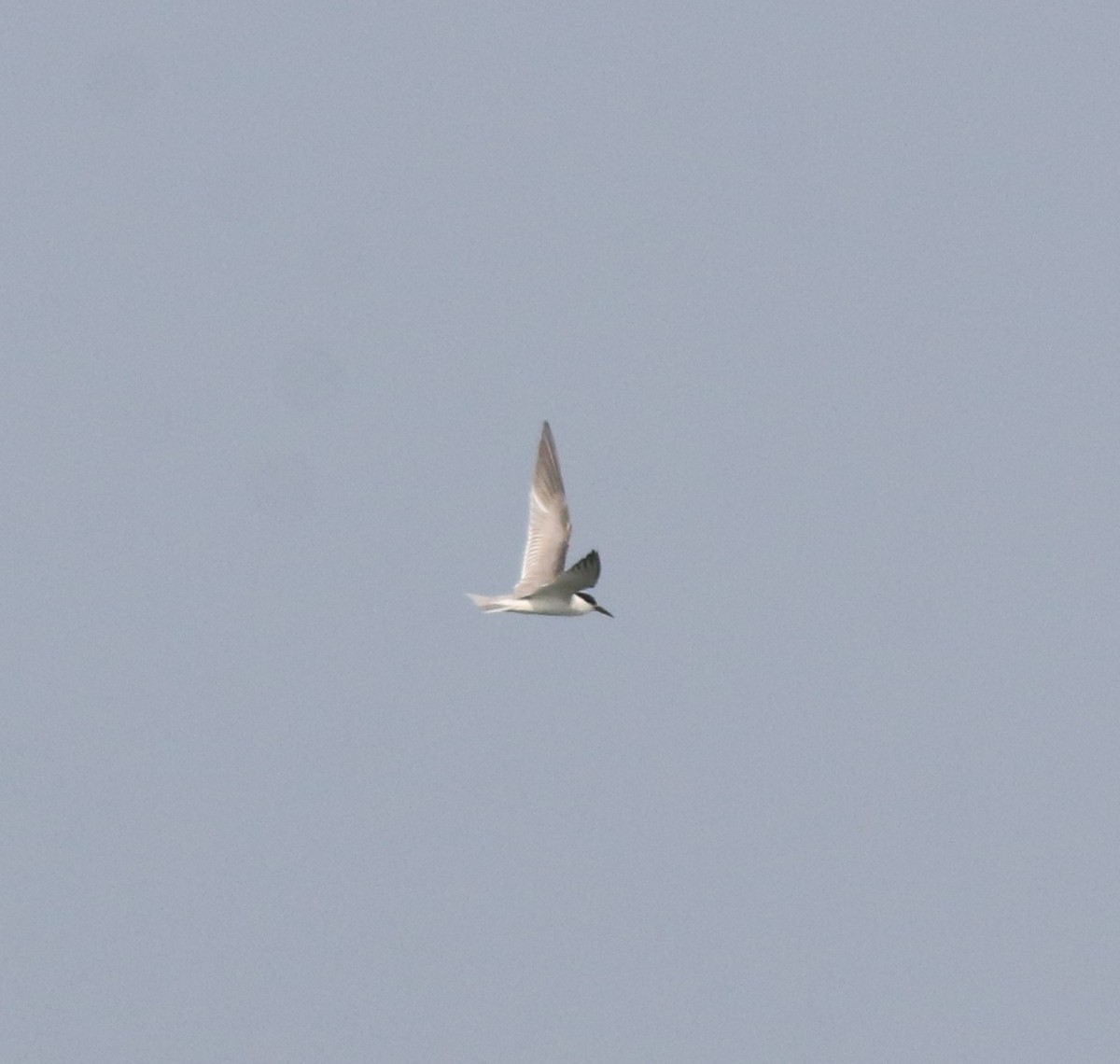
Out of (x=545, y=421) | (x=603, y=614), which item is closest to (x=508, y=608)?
(x=603, y=614)

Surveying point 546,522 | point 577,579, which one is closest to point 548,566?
point 546,522

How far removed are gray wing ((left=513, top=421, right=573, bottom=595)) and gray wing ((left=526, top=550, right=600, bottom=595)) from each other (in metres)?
2.36

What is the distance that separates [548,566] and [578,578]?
13.9 feet

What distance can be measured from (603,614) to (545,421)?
4.36m

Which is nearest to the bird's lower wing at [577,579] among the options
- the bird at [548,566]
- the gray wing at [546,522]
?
the bird at [548,566]

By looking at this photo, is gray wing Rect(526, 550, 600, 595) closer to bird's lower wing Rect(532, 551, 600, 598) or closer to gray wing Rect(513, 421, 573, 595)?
bird's lower wing Rect(532, 551, 600, 598)

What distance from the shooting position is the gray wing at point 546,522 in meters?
41.5

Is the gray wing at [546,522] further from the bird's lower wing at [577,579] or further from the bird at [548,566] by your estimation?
the bird's lower wing at [577,579]

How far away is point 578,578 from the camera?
122 ft

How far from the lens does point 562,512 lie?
42594 mm

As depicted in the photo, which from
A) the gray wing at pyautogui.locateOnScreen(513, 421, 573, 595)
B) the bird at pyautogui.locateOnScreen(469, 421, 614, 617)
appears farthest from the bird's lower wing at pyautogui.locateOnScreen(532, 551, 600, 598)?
the gray wing at pyautogui.locateOnScreen(513, 421, 573, 595)

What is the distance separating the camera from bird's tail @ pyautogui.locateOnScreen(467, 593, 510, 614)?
38781 mm

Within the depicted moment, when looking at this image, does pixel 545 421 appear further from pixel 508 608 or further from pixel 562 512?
pixel 508 608

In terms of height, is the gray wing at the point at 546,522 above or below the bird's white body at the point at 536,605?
above
